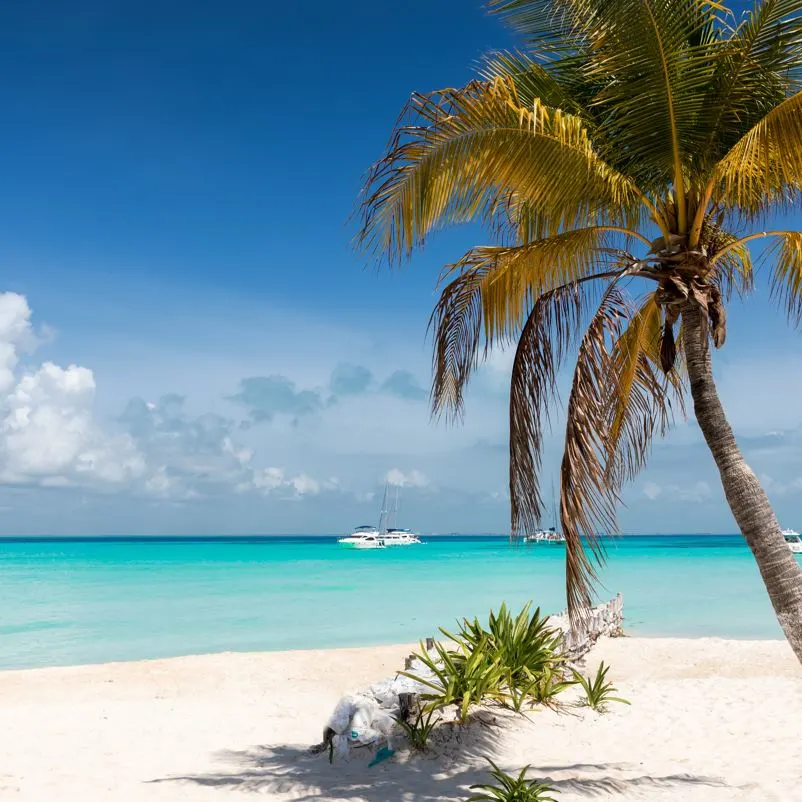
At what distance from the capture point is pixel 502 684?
7.70 meters

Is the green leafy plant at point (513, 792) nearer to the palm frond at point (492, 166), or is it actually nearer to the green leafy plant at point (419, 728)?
the green leafy plant at point (419, 728)

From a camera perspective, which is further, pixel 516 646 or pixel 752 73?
pixel 516 646

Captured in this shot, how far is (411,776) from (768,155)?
562cm

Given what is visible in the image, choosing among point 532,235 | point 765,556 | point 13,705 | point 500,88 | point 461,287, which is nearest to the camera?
point 765,556

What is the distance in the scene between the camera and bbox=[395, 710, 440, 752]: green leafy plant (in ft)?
22.0

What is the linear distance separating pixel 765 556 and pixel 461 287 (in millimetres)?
3027

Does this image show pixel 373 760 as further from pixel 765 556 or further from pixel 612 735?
pixel 765 556

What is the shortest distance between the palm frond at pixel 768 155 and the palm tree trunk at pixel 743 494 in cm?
95

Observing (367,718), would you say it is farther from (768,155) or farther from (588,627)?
(768,155)

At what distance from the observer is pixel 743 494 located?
4.87 meters

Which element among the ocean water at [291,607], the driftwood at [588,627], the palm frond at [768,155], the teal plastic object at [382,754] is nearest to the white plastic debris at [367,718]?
the teal plastic object at [382,754]

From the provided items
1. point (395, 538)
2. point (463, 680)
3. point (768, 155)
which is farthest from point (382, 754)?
point (395, 538)

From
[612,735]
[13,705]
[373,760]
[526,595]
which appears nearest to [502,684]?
[612,735]

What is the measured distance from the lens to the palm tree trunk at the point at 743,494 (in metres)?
4.70
